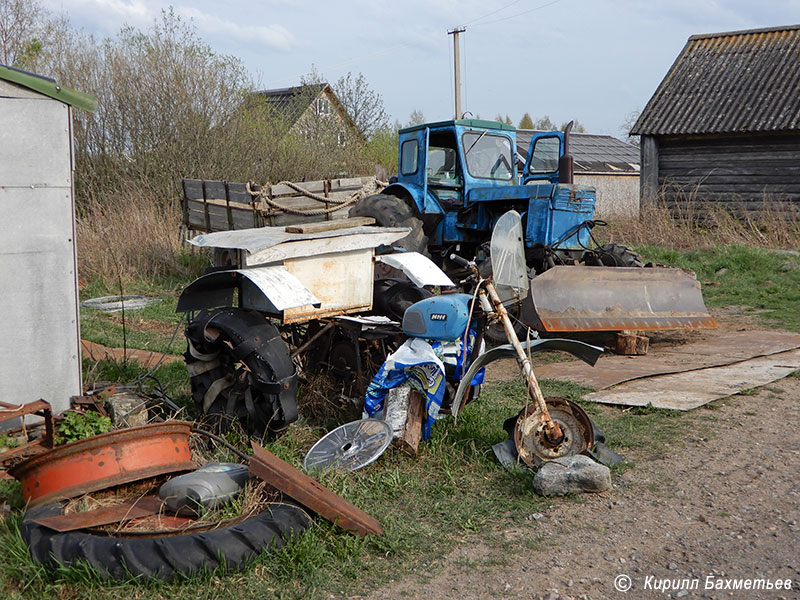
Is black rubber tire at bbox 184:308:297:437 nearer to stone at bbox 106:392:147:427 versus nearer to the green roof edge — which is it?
stone at bbox 106:392:147:427

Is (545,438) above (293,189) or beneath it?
beneath

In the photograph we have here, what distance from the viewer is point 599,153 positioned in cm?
3048

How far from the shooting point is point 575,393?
6078 millimetres

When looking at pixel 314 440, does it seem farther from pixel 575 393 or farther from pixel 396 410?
→ pixel 575 393

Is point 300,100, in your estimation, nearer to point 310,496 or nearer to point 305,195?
point 305,195

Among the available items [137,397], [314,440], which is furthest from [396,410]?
[137,397]

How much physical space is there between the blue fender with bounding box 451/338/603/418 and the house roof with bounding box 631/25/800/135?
43.3 ft

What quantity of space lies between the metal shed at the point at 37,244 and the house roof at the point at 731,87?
14.8m

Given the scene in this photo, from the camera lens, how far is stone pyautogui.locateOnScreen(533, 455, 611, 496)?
4.02 metres

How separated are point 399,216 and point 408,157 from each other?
3.28 feet

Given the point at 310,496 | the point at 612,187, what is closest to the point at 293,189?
the point at 310,496

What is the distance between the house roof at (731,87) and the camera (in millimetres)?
16078

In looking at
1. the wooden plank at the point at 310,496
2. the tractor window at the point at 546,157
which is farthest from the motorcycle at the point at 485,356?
the tractor window at the point at 546,157

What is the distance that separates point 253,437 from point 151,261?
28.3ft
